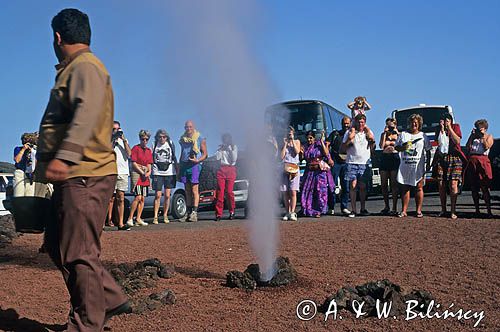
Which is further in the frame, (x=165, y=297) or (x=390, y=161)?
(x=390, y=161)

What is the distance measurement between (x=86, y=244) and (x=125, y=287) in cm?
206

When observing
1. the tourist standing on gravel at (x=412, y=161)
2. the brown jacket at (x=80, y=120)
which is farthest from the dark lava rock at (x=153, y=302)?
the tourist standing on gravel at (x=412, y=161)

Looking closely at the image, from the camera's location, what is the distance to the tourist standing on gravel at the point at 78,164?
155 inches

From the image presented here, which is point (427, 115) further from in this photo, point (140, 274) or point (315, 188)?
point (140, 274)

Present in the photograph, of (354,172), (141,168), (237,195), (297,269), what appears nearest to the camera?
(297,269)

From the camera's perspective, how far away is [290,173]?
492 inches

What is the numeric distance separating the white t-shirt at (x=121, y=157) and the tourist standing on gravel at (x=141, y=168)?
515 mm

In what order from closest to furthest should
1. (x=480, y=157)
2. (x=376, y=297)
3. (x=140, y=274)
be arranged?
(x=376, y=297) < (x=140, y=274) < (x=480, y=157)

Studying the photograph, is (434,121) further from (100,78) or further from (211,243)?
(100,78)

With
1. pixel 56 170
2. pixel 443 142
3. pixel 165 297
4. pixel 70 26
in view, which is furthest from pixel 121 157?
pixel 56 170

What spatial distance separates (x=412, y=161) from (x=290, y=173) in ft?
8.02

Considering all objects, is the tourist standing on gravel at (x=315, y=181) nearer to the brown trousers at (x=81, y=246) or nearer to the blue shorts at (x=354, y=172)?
the blue shorts at (x=354, y=172)

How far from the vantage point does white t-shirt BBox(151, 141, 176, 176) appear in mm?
12984

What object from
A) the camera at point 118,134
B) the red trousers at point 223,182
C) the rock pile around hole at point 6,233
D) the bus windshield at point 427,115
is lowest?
the rock pile around hole at point 6,233
